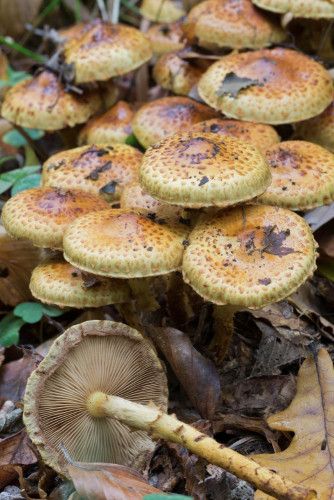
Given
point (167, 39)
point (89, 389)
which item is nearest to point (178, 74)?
point (167, 39)

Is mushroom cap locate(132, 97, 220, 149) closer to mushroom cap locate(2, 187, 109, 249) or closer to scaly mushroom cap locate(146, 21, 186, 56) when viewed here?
mushroom cap locate(2, 187, 109, 249)

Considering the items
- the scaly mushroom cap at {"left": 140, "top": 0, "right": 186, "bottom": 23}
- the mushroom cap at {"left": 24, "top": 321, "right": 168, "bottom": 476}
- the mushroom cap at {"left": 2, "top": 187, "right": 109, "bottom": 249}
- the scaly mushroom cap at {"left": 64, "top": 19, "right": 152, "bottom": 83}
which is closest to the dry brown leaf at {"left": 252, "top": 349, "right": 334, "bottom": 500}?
the mushroom cap at {"left": 24, "top": 321, "right": 168, "bottom": 476}

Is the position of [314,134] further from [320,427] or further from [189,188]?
[320,427]

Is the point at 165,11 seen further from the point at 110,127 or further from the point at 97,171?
the point at 97,171

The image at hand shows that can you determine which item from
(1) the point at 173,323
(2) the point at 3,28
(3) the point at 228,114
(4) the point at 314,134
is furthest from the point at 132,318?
(2) the point at 3,28

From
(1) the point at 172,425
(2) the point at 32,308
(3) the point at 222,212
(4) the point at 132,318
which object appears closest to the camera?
(1) the point at 172,425
